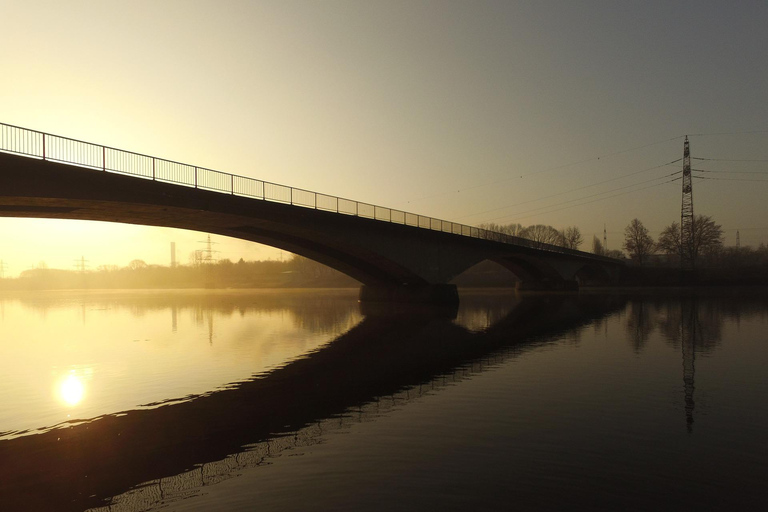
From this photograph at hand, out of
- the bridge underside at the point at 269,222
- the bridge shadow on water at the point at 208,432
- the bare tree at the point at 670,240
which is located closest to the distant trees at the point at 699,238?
→ the bare tree at the point at 670,240

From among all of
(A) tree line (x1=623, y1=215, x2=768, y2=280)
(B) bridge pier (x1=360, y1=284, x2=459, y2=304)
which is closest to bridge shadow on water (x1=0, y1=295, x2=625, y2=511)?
(B) bridge pier (x1=360, y1=284, x2=459, y2=304)

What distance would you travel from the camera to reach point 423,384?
1695 centimetres

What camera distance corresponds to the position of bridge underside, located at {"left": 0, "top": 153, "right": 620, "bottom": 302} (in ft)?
87.4

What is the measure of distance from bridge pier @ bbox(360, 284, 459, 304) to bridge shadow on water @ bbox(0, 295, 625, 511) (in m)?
31.7

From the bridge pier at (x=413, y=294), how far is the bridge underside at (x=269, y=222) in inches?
4.6

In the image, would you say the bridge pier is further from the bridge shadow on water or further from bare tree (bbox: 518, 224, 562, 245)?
bare tree (bbox: 518, 224, 562, 245)

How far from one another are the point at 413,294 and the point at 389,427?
45483 millimetres

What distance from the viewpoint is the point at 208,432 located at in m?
12.1

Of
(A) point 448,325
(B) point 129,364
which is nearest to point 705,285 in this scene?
(A) point 448,325

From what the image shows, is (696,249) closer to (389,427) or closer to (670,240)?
(670,240)

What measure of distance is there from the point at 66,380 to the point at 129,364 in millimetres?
3182

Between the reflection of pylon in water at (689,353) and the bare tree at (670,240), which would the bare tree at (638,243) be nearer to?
the bare tree at (670,240)

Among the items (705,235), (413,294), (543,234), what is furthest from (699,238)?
(413,294)

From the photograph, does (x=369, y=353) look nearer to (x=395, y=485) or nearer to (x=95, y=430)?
(x=95, y=430)
